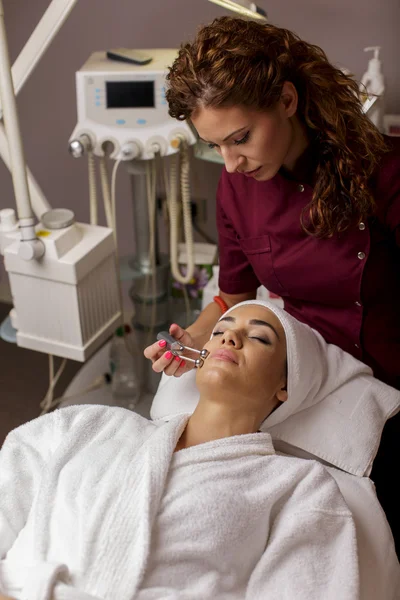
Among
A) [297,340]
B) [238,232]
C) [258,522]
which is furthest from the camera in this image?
[238,232]

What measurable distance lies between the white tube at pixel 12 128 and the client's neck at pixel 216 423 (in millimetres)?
615

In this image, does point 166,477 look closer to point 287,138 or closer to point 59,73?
point 287,138

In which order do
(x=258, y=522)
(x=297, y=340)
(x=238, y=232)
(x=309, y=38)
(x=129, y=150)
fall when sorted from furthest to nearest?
(x=309, y=38) → (x=129, y=150) → (x=238, y=232) → (x=297, y=340) → (x=258, y=522)

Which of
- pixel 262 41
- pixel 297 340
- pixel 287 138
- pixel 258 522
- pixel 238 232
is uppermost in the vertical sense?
pixel 262 41

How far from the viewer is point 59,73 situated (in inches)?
99.0

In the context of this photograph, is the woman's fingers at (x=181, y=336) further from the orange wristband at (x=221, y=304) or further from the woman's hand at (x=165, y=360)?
the orange wristband at (x=221, y=304)

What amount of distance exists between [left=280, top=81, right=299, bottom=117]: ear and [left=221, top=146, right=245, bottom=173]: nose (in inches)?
5.0

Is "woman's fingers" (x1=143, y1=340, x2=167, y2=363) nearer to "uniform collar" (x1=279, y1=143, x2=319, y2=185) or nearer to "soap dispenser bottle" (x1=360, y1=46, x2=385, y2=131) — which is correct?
"uniform collar" (x1=279, y1=143, x2=319, y2=185)

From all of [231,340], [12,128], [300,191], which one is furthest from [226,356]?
[12,128]

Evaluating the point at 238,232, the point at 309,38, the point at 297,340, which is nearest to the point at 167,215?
the point at 309,38

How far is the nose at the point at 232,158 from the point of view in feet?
4.37

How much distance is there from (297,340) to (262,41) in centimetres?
59

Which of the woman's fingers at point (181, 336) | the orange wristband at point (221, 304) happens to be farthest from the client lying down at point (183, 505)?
the orange wristband at point (221, 304)

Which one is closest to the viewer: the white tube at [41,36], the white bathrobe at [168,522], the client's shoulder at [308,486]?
the white bathrobe at [168,522]
